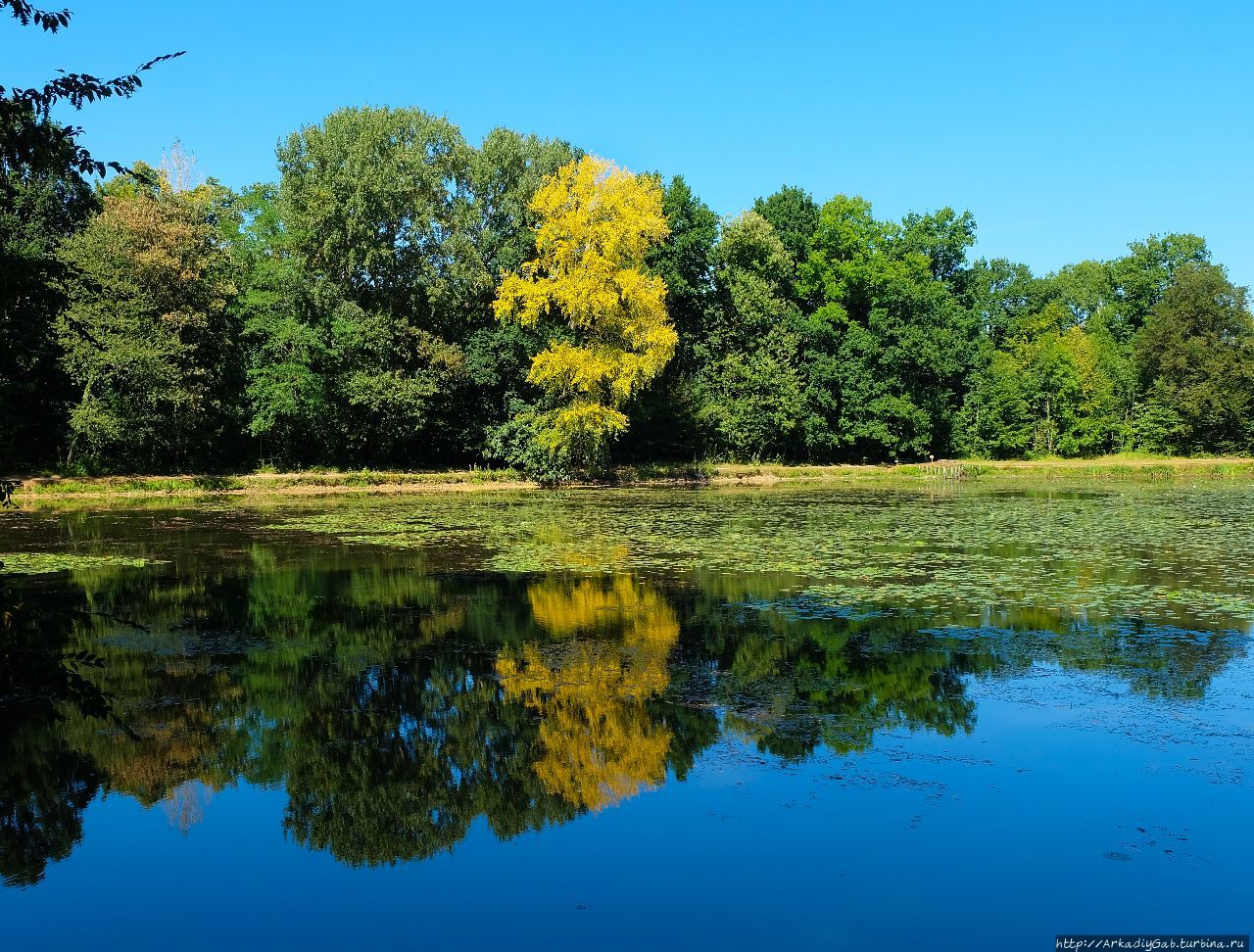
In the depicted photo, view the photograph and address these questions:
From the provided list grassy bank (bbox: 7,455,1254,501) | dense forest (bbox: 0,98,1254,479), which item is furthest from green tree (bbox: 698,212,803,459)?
grassy bank (bbox: 7,455,1254,501)

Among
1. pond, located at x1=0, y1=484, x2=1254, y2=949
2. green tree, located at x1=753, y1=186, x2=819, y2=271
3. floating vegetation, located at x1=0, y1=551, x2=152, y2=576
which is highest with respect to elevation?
green tree, located at x1=753, y1=186, x2=819, y2=271

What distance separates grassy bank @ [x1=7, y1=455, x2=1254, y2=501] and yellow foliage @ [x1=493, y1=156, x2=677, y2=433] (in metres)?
5.38

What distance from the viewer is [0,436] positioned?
6.46 meters

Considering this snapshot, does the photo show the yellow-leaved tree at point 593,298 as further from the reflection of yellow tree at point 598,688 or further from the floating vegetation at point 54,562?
the reflection of yellow tree at point 598,688

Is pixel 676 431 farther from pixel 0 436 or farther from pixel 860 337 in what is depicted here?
pixel 0 436

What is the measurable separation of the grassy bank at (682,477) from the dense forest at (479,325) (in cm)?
171

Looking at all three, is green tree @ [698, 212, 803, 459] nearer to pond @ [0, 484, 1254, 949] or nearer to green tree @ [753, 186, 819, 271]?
green tree @ [753, 186, 819, 271]

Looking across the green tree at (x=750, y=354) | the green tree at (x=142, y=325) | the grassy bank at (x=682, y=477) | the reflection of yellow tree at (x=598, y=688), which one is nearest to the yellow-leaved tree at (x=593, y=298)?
the grassy bank at (x=682, y=477)

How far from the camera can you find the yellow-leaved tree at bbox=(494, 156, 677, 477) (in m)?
38.9

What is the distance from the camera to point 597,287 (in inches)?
1523

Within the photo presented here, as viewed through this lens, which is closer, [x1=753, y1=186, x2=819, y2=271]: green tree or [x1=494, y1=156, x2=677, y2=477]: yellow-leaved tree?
[x1=494, y1=156, x2=677, y2=477]: yellow-leaved tree

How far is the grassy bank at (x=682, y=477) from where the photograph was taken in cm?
3578

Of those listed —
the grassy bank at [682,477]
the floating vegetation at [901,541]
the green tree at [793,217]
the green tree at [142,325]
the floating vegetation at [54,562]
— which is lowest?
the floating vegetation at [54,562]

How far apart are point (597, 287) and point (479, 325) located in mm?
8037
